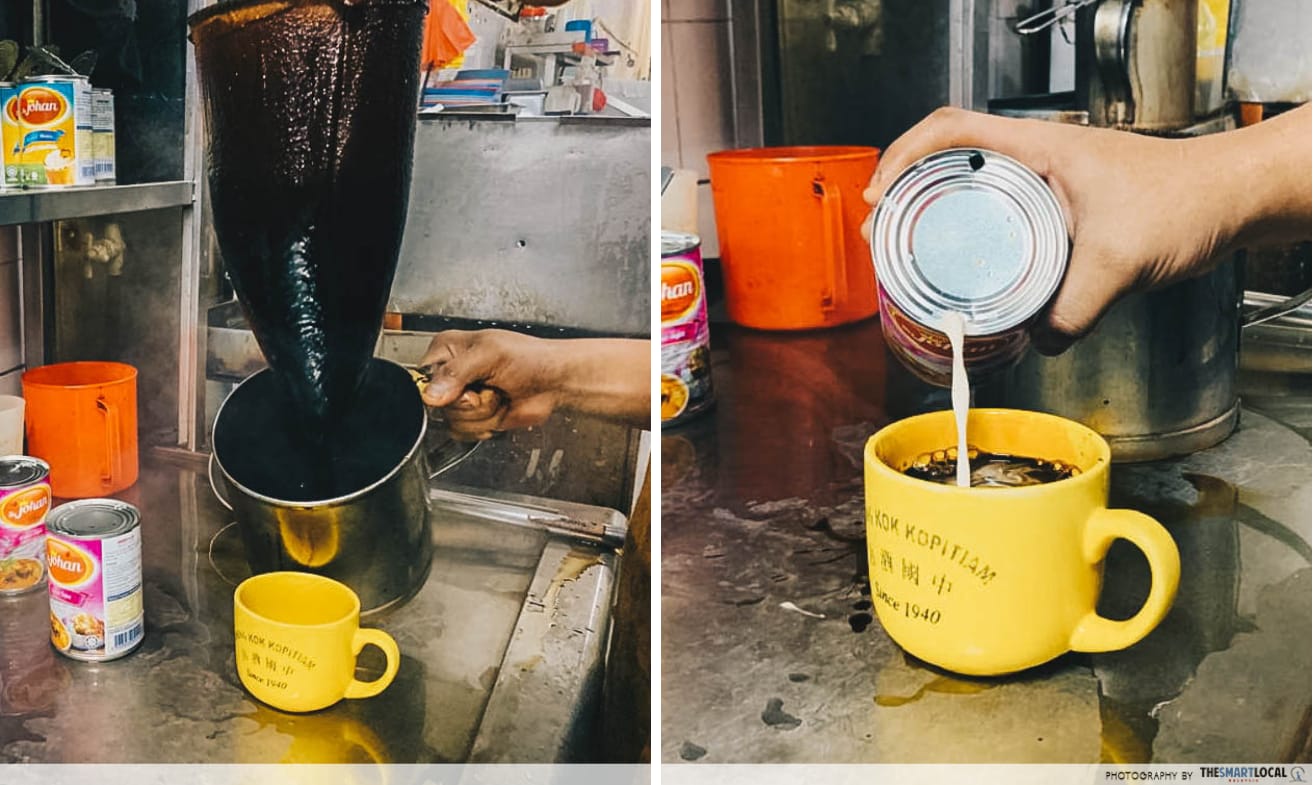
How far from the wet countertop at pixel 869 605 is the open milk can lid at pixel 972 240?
14cm

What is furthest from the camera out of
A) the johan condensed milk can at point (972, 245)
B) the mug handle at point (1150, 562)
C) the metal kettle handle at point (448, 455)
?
the metal kettle handle at point (448, 455)

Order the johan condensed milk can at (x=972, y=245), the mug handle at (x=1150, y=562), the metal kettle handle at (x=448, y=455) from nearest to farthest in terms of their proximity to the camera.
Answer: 1. the mug handle at (x=1150, y=562)
2. the johan condensed milk can at (x=972, y=245)
3. the metal kettle handle at (x=448, y=455)

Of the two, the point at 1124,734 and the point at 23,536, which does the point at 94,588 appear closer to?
the point at 23,536

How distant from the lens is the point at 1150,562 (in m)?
0.71

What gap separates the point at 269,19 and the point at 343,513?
384mm

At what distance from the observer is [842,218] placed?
0.95 m

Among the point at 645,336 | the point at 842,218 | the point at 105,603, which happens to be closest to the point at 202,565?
the point at 105,603

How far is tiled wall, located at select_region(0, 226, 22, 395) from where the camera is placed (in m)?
0.92

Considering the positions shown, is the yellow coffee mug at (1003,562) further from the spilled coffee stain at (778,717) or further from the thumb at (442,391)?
the thumb at (442,391)

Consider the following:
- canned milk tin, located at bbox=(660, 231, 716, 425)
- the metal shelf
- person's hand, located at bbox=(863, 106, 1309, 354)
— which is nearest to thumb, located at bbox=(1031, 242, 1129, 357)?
person's hand, located at bbox=(863, 106, 1309, 354)

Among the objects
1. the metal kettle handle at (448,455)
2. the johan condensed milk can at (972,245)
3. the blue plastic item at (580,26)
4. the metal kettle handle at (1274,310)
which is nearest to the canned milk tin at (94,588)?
the metal kettle handle at (448,455)

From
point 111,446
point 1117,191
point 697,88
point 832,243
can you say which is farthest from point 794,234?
point 111,446

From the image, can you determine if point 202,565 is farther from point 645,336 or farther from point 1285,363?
point 1285,363

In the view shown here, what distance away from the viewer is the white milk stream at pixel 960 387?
756 millimetres
